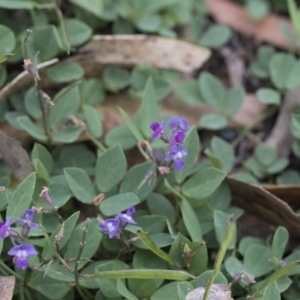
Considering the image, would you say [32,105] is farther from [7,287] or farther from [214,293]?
[214,293]

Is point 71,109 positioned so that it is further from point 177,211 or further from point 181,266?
point 181,266

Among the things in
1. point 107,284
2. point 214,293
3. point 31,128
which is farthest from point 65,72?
point 214,293

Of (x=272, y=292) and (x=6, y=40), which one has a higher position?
(x=6, y=40)

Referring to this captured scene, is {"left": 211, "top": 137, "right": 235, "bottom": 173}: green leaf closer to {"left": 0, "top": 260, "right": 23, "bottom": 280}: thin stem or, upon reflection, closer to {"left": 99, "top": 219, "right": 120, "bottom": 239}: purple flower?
{"left": 99, "top": 219, "right": 120, "bottom": 239}: purple flower

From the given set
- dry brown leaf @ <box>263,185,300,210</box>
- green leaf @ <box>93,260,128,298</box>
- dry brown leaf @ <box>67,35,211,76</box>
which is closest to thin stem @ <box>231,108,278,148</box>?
dry brown leaf @ <box>67,35,211,76</box>

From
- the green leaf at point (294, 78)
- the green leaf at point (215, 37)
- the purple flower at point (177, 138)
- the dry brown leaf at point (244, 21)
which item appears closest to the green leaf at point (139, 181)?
the purple flower at point (177, 138)

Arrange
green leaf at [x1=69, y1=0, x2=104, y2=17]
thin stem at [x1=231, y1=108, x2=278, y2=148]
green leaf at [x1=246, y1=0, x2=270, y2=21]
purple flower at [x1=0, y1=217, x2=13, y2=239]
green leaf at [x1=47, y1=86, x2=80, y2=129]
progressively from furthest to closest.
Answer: green leaf at [x1=246, y1=0, x2=270, y2=21]
thin stem at [x1=231, y1=108, x2=278, y2=148]
green leaf at [x1=69, y1=0, x2=104, y2=17]
green leaf at [x1=47, y1=86, x2=80, y2=129]
purple flower at [x1=0, y1=217, x2=13, y2=239]
